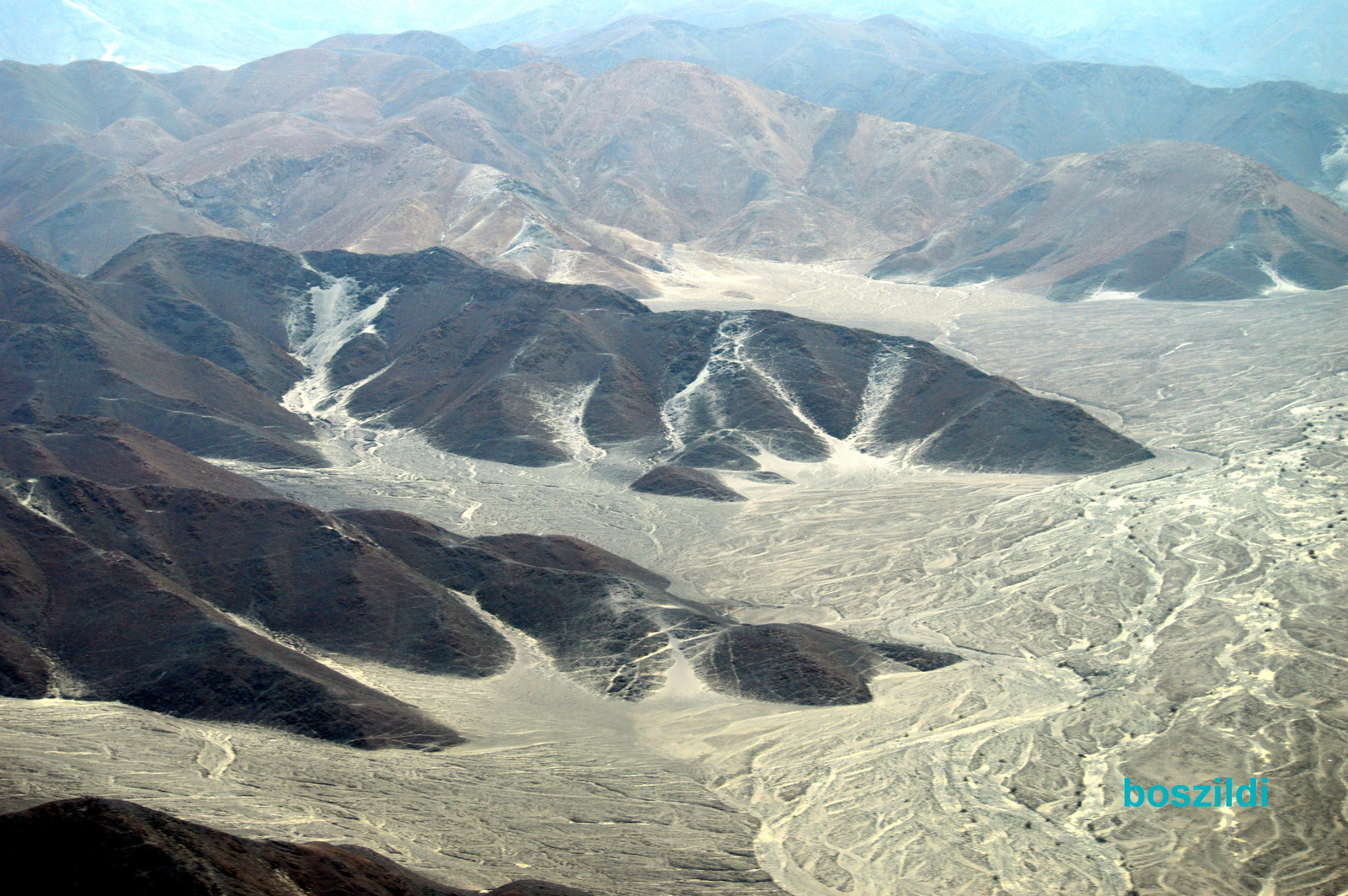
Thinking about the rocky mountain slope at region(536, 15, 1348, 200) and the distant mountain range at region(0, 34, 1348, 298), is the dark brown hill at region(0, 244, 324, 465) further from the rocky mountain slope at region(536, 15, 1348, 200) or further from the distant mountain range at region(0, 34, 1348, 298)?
the rocky mountain slope at region(536, 15, 1348, 200)

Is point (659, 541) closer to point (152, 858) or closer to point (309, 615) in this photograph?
point (309, 615)

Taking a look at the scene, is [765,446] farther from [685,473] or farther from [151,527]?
[151,527]

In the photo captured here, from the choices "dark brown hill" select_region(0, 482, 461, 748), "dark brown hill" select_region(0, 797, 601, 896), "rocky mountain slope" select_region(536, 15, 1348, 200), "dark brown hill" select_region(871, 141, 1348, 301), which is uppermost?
"rocky mountain slope" select_region(536, 15, 1348, 200)

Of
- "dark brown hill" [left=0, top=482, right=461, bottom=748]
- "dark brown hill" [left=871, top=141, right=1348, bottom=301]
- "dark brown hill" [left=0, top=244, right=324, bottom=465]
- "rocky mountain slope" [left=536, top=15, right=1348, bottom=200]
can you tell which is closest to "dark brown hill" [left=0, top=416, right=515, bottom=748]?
"dark brown hill" [left=0, top=482, right=461, bottom=748]

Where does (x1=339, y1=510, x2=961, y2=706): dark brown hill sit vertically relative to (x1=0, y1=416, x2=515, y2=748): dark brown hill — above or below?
below

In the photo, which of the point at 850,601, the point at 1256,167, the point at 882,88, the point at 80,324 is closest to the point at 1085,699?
the point at 850,601
